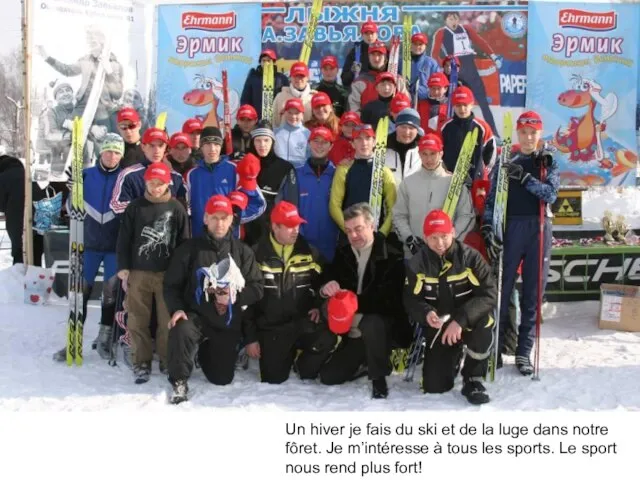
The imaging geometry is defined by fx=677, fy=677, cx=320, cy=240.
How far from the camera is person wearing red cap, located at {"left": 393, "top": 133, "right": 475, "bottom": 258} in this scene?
4707mm

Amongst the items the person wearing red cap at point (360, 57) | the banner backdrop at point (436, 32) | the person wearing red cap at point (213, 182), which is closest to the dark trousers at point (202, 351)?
the person wearing red cap at point (213, 182)

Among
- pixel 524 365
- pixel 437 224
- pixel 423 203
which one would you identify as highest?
pixel 423 203

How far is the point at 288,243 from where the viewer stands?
4.53 meters

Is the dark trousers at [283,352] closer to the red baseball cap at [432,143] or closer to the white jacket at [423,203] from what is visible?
the white jacket at [423,203]

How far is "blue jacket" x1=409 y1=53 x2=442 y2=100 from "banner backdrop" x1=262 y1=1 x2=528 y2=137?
212cm

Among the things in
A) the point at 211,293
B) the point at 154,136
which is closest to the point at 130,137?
the point at 154,136

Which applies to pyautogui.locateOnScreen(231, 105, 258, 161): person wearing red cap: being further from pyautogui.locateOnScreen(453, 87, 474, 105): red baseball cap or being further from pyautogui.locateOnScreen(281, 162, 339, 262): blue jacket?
pyautogui.locateOnScreen(453, 87, 474, 105): red baseball cap

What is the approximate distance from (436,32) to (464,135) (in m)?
4.31

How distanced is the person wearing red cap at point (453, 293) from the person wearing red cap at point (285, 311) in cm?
67

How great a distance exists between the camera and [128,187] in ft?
15.7

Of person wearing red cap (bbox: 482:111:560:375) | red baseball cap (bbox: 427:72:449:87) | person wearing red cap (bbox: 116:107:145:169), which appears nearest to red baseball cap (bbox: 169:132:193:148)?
person wearing red cap (bbox: 116:107:145:169)

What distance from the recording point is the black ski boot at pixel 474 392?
4203 millimetres

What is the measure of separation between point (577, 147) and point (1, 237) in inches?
387

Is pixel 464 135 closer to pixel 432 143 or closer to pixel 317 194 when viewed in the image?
pixel 432 143
